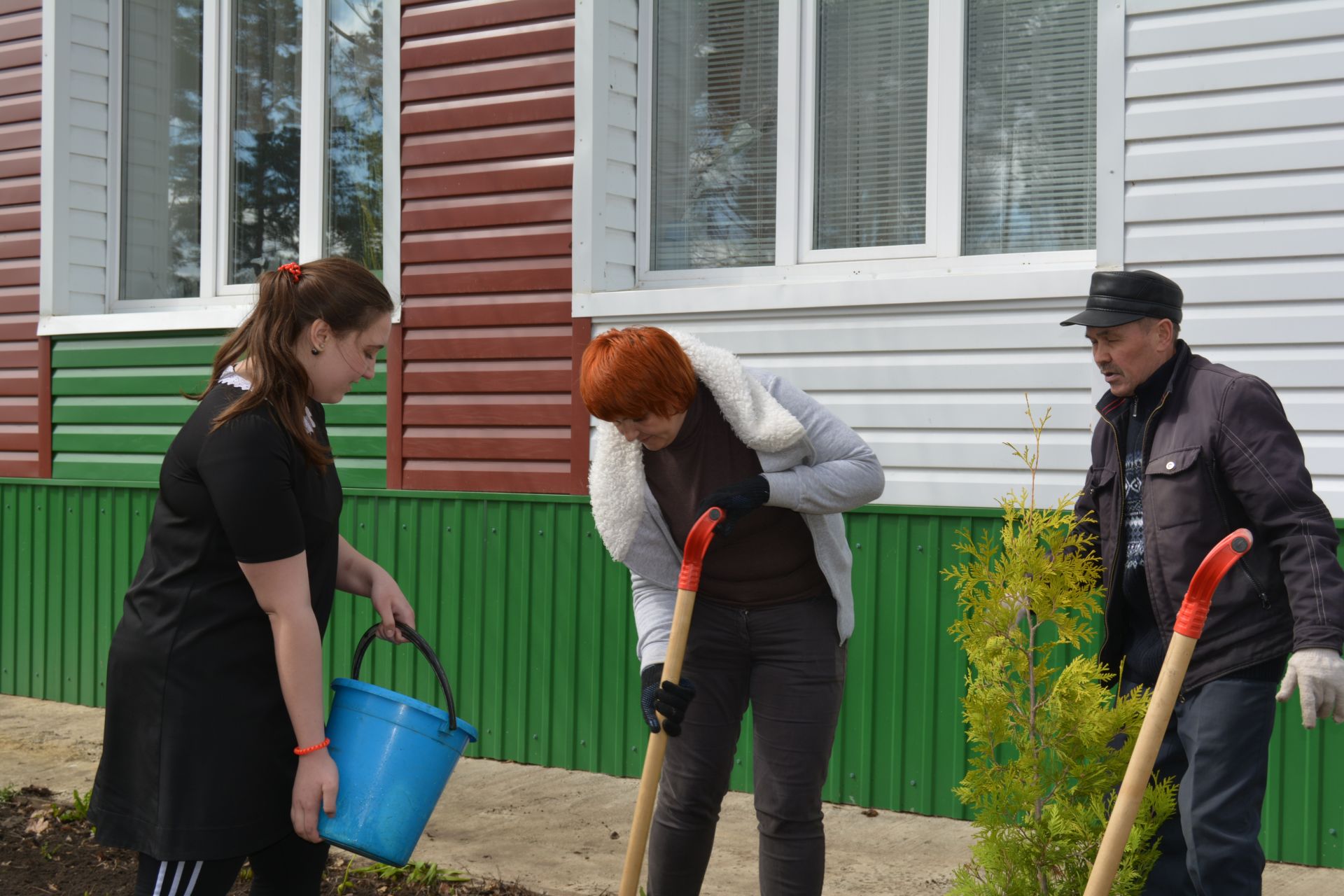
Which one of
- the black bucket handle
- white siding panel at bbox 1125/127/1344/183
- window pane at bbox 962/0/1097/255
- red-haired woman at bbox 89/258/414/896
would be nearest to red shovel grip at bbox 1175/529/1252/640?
the black bucket handle

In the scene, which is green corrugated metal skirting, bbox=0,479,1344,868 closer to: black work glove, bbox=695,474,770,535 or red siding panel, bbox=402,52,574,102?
red siding panel, bbox=402,52,574,102

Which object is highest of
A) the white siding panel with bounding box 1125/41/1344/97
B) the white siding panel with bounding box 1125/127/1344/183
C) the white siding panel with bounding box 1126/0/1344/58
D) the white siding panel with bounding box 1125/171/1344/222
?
the white siding panel with bounding box 1126/0/1344/58

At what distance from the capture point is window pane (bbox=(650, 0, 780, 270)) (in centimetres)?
577

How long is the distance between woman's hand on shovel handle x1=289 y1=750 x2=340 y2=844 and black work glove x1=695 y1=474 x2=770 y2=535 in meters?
0.97

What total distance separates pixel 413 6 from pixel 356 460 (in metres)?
2.19

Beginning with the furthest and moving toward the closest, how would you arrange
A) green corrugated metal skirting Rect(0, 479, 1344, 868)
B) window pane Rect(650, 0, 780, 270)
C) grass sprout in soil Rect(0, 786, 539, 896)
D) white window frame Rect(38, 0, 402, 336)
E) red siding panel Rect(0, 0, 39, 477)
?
red siding panel Rect(0, 0, 39, 477)
white window frame Rect(38, 0, 402, 336)
window pane Rect(650, 0, 780, 270)
green corrugated metal skirting Rect(0, 479, 1344, 868)
grass sprout in soil Rect(0, 786, 539, 896)

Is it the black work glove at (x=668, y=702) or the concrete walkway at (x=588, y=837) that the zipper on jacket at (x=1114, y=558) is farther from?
the black work glove at (x=668, y=702)

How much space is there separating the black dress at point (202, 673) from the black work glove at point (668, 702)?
0.84m

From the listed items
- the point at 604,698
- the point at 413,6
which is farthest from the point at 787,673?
the point at 413,6

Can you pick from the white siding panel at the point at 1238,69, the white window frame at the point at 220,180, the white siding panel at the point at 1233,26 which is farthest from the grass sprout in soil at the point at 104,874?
the white siding panel at the point at 1233,26

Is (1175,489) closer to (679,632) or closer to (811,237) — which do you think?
(679,632)

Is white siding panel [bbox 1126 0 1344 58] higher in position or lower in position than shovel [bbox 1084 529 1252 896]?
higher

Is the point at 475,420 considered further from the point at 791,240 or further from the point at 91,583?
the point at 91,583

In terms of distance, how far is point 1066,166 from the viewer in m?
5.07
